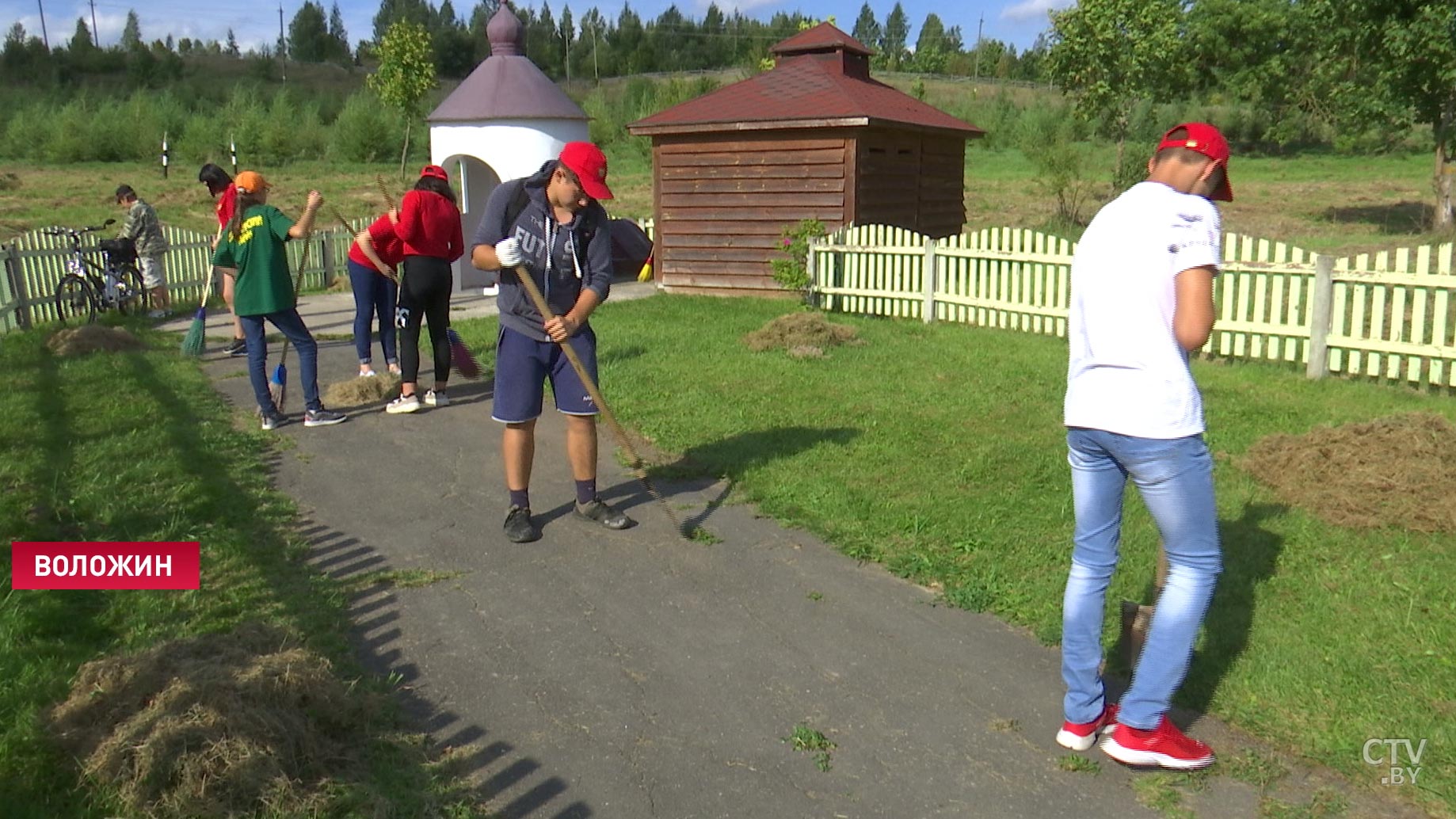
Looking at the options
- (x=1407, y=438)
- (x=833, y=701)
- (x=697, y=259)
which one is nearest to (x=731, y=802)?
(x=833, y=701)

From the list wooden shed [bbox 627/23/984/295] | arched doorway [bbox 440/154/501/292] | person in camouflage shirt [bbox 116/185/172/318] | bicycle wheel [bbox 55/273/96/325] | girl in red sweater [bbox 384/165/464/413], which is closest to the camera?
girl in red sweater [bbox 384/165/464/413]

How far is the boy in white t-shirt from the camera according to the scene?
3.10m

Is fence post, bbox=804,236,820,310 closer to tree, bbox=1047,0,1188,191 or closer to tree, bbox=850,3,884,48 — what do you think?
tree, bbox=1047,0,1188,191

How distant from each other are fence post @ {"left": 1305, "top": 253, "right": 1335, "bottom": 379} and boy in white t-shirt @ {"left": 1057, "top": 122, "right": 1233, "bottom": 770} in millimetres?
7129

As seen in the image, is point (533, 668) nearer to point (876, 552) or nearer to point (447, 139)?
point (876, 552)

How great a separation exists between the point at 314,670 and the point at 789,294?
492 inches

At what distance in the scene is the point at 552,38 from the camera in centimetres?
10950

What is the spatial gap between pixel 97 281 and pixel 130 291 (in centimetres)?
42

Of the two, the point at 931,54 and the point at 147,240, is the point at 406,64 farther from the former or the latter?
the point at 931,54

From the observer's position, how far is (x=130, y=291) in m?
14.0

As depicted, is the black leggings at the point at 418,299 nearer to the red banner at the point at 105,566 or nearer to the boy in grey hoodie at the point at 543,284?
the boy in grey hoodie at the point at 543,284

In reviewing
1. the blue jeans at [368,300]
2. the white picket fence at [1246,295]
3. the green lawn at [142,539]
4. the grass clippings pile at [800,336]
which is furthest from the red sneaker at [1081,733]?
the grass clippings pile at [800,336]

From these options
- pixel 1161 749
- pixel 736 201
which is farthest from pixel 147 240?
pixel 1161 749

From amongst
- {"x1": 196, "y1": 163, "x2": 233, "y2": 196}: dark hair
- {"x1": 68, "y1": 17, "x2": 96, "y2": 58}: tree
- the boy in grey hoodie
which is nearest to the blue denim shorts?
the boy in grey hoodie
